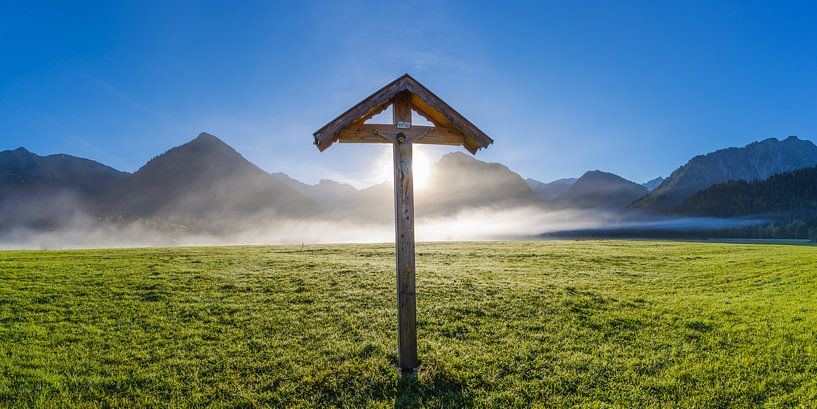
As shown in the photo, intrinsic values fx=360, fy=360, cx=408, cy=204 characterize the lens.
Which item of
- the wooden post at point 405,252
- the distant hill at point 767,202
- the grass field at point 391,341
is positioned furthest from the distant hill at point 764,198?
the wooden post at point 405,252

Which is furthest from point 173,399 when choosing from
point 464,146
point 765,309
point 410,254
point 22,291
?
point 765,309

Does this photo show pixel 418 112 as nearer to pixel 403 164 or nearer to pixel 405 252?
pixel 403 164

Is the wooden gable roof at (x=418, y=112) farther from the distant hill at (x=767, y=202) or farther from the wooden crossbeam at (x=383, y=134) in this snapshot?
the distant hill at (x=767, y=202)

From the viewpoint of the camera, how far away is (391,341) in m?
10.2

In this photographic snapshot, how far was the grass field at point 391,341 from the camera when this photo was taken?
7.22 metres

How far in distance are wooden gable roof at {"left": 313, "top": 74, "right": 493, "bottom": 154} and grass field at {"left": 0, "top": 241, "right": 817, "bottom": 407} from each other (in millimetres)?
5240

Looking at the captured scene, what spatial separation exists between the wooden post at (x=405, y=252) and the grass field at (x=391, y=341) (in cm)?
63

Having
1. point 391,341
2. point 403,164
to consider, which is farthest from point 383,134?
point 391,341

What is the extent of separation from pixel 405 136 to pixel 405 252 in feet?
8.51

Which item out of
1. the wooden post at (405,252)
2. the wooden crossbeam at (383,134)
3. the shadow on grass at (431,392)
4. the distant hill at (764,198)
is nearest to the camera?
the shadow on grass at (431,392)

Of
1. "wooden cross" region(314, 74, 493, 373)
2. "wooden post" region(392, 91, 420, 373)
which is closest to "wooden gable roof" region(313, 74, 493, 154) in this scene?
"wooden cross" region(314, 74, 493, 373)

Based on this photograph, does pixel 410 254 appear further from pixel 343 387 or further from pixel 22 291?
pixel 22 291

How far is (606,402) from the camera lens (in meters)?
6.88

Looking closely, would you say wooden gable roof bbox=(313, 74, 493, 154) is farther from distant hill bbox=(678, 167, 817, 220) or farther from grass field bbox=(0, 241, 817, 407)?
distant hill bbox=(678, 167, 817, 220)
